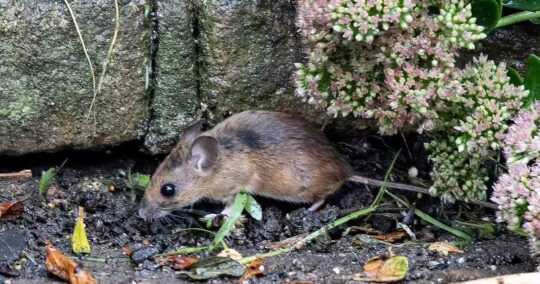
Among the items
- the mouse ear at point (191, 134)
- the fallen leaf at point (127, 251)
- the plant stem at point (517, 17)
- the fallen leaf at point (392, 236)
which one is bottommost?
the fallen leaf at point (127, 251)

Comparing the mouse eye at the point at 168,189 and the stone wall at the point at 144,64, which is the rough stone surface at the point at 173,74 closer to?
the stone wall at the point at 144,64

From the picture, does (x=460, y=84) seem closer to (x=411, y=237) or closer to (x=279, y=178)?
(x=411, y=237)

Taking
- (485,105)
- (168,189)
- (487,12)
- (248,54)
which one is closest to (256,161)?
(168,189)

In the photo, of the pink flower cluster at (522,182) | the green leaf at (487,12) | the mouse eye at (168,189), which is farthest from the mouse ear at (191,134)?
the pink flower cluster at (522,182)

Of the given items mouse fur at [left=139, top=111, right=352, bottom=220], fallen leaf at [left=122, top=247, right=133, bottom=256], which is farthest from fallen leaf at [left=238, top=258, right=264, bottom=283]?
mouse fur at [left=139, top=111, right=352, bottom=220]

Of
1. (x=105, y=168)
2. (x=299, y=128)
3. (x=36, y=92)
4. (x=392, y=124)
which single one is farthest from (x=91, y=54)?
(x=392, y=124)

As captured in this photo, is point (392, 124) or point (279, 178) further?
point (279, 178)

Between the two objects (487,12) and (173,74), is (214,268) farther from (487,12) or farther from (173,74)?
(487,12)
